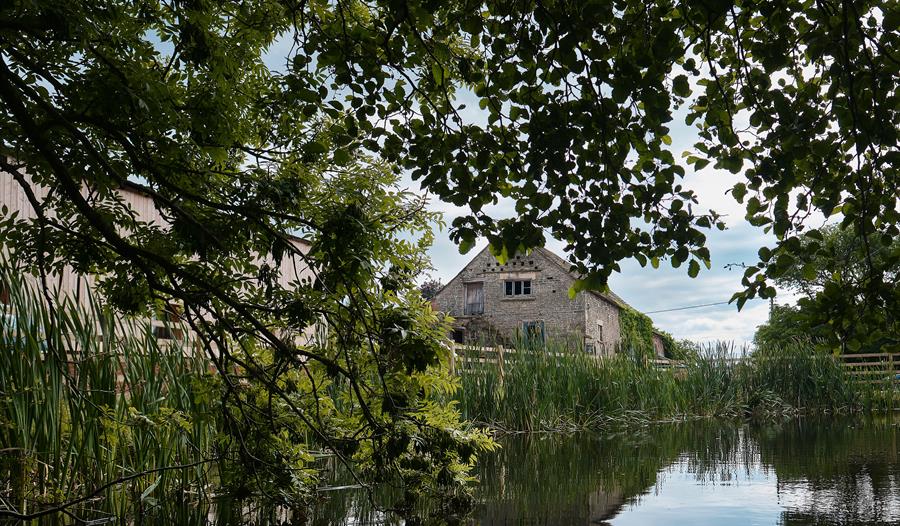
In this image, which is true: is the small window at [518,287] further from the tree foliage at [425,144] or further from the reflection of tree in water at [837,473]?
the tree foliage at [425,144]

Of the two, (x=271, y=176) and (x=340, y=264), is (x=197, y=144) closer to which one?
(x=271, y=176)

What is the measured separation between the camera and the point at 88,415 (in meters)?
4.34

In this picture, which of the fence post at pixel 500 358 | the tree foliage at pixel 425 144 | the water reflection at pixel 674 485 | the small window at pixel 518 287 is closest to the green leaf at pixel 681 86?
the tree foliage at pixel 425 144

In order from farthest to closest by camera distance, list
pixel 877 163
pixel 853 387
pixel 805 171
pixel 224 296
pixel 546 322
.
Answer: pixel 546 322 < pixel 853 387 < pixel 805 171 < pixel 877 163 < pixel 224 296

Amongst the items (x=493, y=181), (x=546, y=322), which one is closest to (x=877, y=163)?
(x=493, y=181)

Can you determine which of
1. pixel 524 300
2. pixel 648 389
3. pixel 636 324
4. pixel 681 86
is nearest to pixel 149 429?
pixel 681 86

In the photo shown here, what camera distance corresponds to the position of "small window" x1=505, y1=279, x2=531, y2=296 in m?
30.9

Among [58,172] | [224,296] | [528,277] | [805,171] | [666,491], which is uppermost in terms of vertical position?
[528,277]

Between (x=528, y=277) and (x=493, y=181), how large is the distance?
2745 centimetres

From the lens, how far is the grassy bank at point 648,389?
10680 mm

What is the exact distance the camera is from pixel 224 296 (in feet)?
9.98

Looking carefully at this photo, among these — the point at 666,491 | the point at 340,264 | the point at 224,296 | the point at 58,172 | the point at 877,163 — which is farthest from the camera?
the point at 666,491

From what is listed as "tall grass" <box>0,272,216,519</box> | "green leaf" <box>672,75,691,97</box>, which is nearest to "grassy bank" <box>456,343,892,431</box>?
"tall grass" <box>0,272,216,519</box>

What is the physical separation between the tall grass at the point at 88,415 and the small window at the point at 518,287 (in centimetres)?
2592
